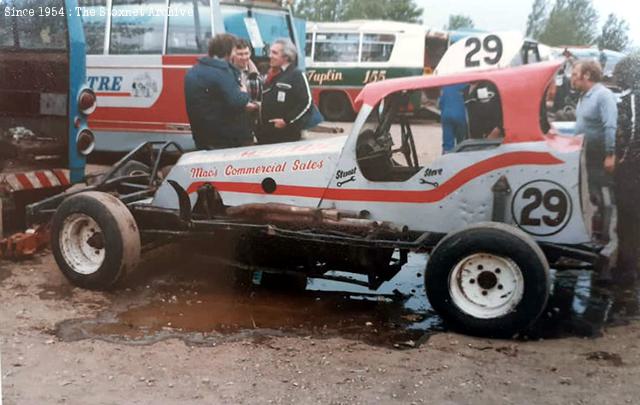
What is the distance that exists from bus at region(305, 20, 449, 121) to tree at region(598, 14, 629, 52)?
86cm

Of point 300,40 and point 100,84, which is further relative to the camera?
point 100,84

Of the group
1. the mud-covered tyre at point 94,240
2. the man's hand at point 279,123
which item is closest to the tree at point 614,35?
the man's hand at point 279,123

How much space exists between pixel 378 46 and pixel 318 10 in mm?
541

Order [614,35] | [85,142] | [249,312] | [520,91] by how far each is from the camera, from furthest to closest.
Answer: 1. [85,142]
2. [249,312]
3. [520,91]
4. [614,35]

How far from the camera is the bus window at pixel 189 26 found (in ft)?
15.3

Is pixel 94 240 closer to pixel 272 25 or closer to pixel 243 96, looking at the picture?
pixel 243 96

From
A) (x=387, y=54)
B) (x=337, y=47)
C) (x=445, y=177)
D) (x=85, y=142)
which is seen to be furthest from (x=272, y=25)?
(x=85, y=142)

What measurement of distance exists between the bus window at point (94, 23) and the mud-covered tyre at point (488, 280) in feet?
8.65

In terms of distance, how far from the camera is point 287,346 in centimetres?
402

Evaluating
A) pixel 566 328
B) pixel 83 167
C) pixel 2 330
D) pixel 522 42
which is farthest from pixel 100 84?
pixel 566 328

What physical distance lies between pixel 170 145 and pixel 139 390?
2.02 metres

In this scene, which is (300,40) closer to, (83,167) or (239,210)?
(239,210)

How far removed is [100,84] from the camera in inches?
205

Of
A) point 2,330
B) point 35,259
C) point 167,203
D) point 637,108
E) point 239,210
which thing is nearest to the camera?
point 637,108
